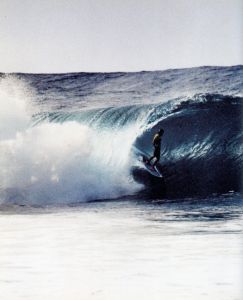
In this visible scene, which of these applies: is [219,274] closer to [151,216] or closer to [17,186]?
[151,216]

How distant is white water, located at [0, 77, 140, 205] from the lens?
302 centimetres

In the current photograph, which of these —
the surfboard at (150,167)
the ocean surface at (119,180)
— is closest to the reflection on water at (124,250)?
the ocean surface at (119,180)

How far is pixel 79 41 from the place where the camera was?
10.0ft

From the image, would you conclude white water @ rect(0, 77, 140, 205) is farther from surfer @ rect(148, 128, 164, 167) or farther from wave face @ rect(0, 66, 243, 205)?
surfer @ rect(148, 128, 164, 167)

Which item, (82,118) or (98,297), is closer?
(98,297)

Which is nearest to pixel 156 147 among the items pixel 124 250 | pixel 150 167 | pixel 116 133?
pixel 150 167

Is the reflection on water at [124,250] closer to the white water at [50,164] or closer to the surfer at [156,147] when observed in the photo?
the white water at [50,164]

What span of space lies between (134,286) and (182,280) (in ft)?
0.73

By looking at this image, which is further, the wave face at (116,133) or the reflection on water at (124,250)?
the wave face at (116,133)

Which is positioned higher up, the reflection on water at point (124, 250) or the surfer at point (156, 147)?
the surfer at point (156, 147)

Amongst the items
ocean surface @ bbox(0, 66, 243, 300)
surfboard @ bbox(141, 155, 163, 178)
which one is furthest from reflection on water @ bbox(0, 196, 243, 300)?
surfboard @ bbox(141, 155, 163, 178)

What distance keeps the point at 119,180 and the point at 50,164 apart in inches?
13.5

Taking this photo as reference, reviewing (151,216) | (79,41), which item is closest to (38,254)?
(151,216)

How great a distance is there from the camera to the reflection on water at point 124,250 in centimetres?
286
